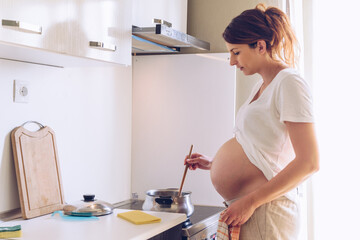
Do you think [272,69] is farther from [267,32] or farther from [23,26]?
[23,26]

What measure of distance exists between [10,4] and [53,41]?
0.22m

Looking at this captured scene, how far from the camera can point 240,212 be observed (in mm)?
1729

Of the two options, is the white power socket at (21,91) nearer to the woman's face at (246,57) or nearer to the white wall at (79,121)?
the white wall at (79,121)

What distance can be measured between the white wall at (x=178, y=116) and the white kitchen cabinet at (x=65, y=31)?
0.74m

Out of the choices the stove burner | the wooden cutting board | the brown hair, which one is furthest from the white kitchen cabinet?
the stove burner

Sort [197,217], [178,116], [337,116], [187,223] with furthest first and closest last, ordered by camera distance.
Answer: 1. [178,116]
2. [337,116]
3. [197,217]
4. [187,223]

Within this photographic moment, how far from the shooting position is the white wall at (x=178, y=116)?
2.78 meters

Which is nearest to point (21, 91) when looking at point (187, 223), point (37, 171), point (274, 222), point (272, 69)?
point (37, 171)

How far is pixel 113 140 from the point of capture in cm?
271

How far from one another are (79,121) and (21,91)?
415 mm

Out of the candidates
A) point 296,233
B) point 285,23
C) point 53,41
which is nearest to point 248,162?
point 296,233

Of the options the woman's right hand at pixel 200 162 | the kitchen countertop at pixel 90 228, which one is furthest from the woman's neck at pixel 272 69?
the kitchen countertop at pixel 90 228

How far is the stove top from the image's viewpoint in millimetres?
2143

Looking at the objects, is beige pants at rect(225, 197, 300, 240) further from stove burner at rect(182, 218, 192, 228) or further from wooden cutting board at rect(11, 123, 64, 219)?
wooden cutting board at rect(11, 123, 64, 219)
